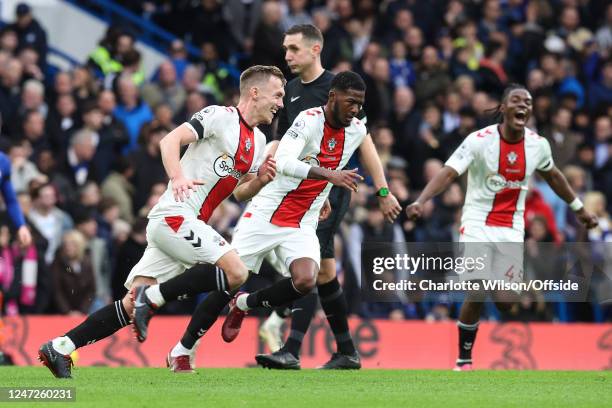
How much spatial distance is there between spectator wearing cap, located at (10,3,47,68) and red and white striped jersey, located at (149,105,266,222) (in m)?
8.60

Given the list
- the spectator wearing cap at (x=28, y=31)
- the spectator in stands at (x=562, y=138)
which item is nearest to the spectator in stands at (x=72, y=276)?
the spectator wearing cap at (x=28, y=31)

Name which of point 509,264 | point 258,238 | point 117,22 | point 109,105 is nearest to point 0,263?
point 109,105

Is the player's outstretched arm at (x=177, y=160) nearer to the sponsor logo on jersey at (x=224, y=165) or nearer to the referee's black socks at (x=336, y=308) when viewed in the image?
the sponsor logo on jersey at (x=224, y=165)

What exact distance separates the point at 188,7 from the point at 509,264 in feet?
35.2

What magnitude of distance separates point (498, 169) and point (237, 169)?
9.22 feet

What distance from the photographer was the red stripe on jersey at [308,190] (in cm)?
1120

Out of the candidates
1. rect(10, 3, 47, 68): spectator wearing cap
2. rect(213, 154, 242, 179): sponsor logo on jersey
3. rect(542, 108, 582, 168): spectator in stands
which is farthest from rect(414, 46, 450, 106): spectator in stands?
rect(213, 154, 242, 179): sponsor logo on jersey

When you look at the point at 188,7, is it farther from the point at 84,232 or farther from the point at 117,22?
the point at 84,232

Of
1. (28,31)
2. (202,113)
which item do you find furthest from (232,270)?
(28,31)

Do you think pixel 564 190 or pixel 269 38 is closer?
pixel 564 190

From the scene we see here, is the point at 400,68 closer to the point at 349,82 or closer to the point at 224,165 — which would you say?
the point at 349,82

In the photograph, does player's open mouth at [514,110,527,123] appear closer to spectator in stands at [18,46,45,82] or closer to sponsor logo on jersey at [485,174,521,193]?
sponsor logo on jersey at [485,174,521,193]

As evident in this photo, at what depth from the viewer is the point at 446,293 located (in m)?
12.6

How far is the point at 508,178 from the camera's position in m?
12.1
